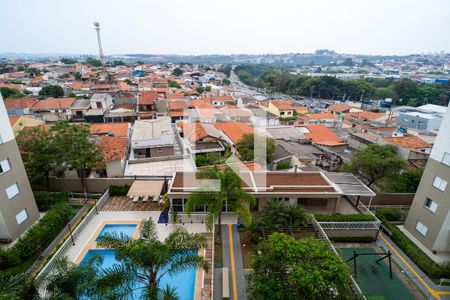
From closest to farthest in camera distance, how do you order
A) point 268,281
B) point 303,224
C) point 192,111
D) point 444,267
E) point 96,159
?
1. point 268,281
2. point 444,267
3. point 303,224
4. point 96,159
5. point 192,111

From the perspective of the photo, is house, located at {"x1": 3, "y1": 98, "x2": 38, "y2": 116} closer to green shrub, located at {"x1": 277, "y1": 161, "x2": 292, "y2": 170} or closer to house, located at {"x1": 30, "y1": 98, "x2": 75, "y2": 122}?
house, located at {"x1": 30, "y1": 98, "x2": 75, "y2": 122}

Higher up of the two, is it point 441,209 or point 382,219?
point 441,209

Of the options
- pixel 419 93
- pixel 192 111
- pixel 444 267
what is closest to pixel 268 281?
pixel 444 267

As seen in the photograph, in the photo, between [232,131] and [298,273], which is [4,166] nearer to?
[298,273]

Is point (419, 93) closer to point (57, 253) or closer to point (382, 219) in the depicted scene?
point (382, 219)

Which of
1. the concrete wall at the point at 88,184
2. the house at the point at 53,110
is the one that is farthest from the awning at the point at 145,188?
the house at the point at 53,110

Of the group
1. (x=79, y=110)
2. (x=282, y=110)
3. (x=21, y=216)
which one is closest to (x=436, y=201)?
(x=21, y=216)
